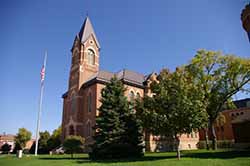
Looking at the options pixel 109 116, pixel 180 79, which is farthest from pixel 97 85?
pixel 180 79

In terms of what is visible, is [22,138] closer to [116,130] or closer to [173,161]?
[116,130]

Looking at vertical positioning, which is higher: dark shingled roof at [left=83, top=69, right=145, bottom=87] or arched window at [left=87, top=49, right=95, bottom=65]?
arched window at [left=87, top=49, right=95, bottom=65]

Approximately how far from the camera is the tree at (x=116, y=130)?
64.5ft

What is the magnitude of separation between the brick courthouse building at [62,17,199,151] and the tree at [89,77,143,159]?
9022 mm

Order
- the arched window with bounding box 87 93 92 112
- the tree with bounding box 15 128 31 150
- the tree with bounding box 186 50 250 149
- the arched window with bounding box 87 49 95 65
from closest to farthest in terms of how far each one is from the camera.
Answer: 1. the tree with bounding box 186 50 250 149
2. the arched window with bounding box 87 93 92 112
3. the arched window with bounding box 87 49 95 65
4. the tree with bounding box 15 128 31 150

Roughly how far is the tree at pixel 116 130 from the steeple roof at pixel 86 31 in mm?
20266

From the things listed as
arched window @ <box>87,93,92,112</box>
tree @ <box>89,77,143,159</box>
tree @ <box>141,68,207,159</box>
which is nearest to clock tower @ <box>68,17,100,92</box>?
arched window @ <box>87,93,92,112</box>

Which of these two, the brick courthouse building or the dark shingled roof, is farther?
the dark shingled roof

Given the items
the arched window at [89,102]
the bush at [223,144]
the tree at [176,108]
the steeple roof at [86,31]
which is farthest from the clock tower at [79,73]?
the bush at [223,144]

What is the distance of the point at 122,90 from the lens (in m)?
22.8

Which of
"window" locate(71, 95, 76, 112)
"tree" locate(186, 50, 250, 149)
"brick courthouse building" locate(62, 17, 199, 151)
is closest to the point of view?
"tree" locate(186, 50, 250, 149)

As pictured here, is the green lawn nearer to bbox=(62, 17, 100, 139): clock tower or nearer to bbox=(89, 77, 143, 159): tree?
bbox=(89, 77, 143, 159): tree

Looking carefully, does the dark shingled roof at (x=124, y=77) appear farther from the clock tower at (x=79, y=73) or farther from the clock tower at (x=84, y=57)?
the clock tower at (x=79, y=73)

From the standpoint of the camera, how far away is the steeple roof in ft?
131
